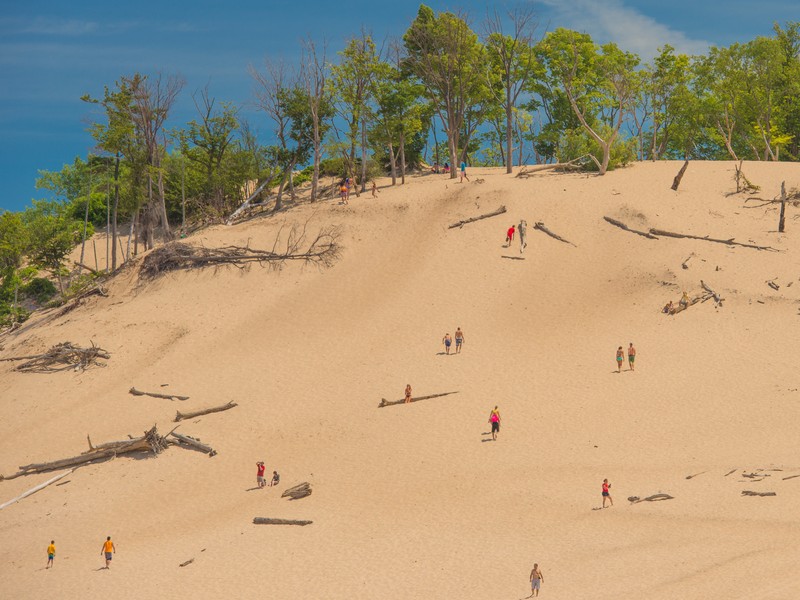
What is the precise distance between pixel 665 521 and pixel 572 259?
24136 millimetres

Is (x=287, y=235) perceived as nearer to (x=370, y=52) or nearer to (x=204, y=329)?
(x=204, y=329)

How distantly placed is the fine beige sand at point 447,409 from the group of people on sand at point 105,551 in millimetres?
417

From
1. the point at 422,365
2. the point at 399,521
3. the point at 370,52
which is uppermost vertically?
the point at 370,52

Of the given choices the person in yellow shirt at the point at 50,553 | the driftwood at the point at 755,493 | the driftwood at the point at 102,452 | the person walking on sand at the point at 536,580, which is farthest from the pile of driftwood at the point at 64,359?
the driftwood at the point at 755,493

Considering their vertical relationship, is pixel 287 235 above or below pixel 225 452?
above

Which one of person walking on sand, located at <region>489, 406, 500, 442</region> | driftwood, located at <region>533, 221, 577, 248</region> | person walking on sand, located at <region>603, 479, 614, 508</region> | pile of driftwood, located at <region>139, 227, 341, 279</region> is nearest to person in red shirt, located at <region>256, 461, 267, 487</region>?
person walking on sand, located at <region>489, 406, 500, 442</region>

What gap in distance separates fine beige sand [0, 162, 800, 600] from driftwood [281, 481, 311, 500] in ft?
0.85

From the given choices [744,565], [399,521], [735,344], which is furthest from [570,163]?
[744,565]

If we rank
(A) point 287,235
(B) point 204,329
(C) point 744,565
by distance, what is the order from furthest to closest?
(A) point 287,235 → (B) point 204,329 → (C) point 744,565

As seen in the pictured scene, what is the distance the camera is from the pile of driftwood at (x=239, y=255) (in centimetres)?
4947

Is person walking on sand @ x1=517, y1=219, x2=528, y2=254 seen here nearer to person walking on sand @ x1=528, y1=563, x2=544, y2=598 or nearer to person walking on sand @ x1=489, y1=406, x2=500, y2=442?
person walking on sand @ x1=489, y1=406, x2=500, y2=442

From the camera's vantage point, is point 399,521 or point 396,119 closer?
point 399,521

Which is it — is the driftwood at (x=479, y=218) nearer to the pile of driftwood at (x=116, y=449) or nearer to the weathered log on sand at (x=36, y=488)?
the pile of driftwood at (x=116, y=449)

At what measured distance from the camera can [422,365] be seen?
38188 mm
